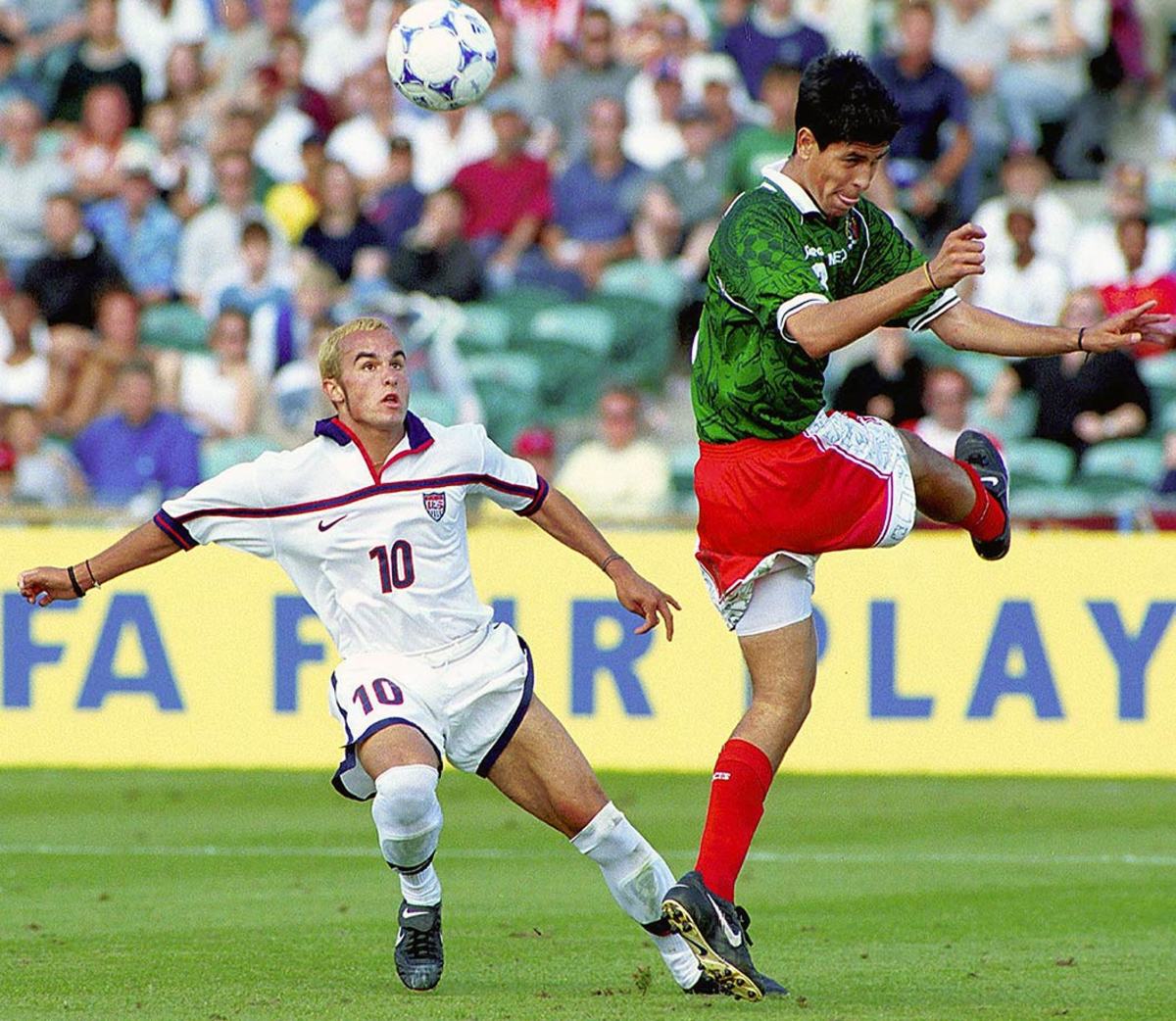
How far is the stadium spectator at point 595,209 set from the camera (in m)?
15.9

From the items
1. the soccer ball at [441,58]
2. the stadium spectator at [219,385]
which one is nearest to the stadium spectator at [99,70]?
the stadium spectator at [219,385]

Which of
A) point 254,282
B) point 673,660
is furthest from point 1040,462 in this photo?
point 254,282

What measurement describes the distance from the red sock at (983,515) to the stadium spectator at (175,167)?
11.1m

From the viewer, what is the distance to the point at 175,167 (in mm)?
17516

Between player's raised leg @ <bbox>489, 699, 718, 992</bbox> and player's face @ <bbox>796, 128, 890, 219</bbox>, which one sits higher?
player's face @ <bbox>796, 128, 890, 219</bbox>

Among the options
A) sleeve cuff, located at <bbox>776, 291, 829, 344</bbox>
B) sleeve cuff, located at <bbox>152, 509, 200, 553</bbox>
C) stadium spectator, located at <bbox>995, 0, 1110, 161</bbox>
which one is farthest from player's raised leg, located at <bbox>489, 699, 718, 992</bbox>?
stadium spectator, located at <bbox>995, 0, 1110, 161</bbox>

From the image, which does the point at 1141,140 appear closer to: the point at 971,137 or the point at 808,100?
the point at 971,137

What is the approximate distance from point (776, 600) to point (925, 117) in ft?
A: 33.1

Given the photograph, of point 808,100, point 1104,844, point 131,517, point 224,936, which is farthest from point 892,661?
point 808,100

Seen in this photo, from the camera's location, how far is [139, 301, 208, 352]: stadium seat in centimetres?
1596

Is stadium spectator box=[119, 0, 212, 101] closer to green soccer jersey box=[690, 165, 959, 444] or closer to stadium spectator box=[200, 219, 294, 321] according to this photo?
stadium spectator box=[200, 219, 294, 321]

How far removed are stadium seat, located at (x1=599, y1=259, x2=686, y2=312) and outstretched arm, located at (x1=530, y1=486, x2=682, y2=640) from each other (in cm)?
895

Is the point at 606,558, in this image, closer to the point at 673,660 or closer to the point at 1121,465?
the point at 673,660

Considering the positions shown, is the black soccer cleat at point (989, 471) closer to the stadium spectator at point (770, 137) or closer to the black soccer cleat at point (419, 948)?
the black soccer cleat at point (419, 948)
